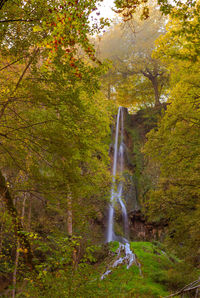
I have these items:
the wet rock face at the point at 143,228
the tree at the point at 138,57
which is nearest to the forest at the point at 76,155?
the wet rock face at the point at 143,228

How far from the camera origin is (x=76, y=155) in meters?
7.25

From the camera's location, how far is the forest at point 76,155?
401 centimetres

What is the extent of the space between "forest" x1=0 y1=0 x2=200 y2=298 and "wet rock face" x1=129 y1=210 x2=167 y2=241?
1960 mm

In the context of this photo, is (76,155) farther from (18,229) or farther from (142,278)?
(142,278)

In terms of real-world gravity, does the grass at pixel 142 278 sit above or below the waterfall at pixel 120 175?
below

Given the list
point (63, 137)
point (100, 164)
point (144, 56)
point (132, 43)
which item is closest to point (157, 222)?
point (100, 164)

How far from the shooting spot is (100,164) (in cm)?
981

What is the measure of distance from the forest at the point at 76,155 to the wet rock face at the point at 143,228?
1960 mm

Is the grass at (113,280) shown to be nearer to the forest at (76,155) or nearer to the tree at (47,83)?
the forest at (76,155)

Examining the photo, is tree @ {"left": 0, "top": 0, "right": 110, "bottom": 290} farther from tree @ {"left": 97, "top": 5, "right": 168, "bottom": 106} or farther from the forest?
tree @ {"left": 97, "top": 5, "right": 168, "bottom": 106}

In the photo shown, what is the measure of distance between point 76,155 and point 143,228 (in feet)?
36.7

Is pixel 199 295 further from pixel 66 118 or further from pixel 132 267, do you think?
pixel 66 118

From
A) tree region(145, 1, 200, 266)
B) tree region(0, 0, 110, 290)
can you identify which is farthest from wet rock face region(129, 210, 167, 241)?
tree region(0, 0, 110, 290)

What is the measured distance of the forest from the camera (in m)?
4.01
